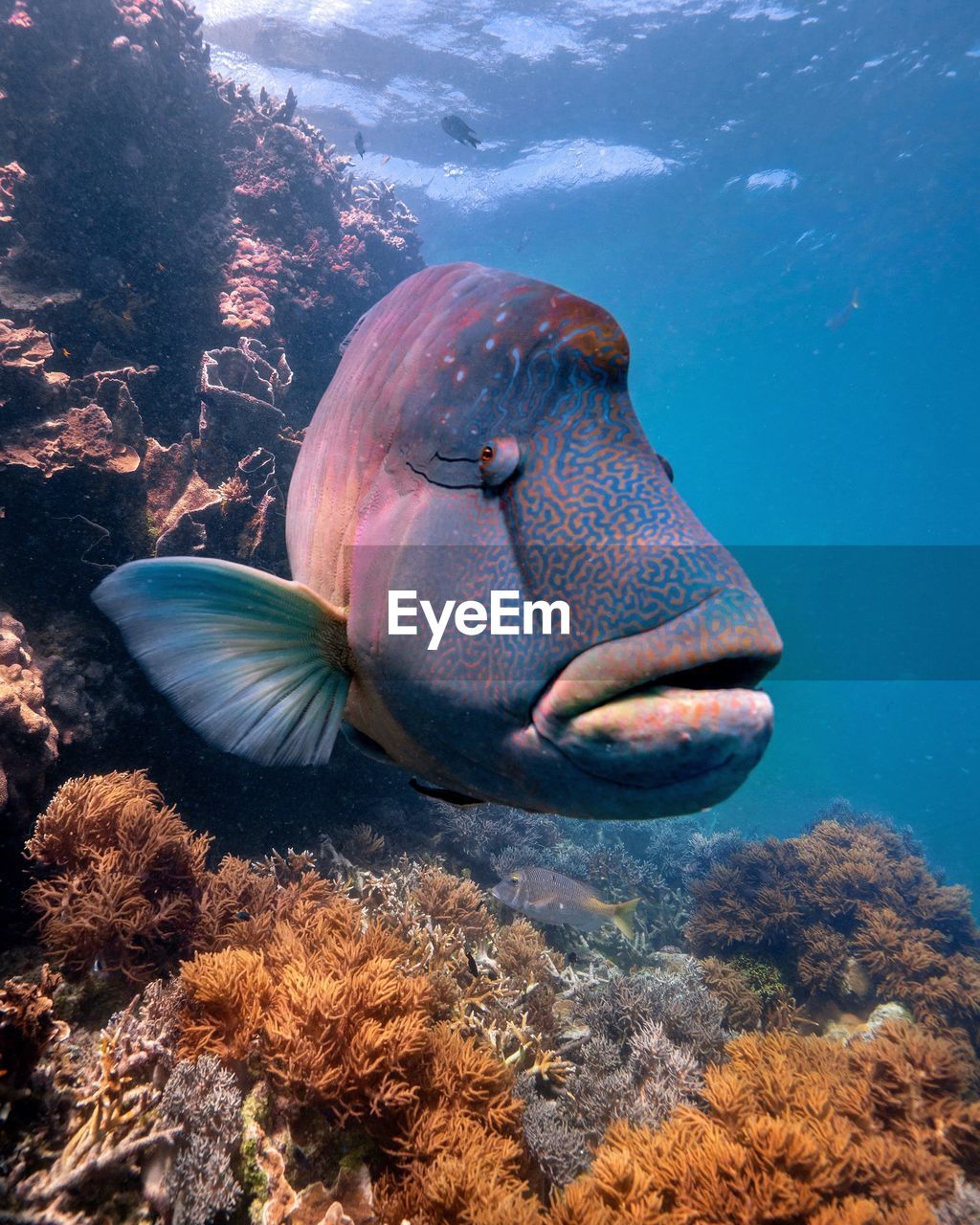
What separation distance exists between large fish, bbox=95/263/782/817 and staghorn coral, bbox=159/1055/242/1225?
101 inches

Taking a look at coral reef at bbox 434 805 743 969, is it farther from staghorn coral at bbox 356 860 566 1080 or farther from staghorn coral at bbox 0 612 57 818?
staghorn coral at bbox 0 612 57 818

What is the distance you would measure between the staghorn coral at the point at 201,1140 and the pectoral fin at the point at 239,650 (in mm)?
2520

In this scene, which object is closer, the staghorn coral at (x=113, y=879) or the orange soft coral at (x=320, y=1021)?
the orange soft coral at (x=320, y=1021)

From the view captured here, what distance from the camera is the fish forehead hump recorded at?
1.26 m

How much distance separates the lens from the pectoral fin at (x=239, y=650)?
1.33 m

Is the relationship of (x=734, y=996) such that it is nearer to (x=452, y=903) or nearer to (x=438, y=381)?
(x=452, y=903)

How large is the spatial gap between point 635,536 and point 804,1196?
182 inches

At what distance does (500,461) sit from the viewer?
46.9 inches

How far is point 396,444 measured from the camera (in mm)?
1463

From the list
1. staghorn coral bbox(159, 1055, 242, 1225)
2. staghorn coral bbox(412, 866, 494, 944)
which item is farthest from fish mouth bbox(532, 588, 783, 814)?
staghorn coral bbox(412, 866, 494, 944)

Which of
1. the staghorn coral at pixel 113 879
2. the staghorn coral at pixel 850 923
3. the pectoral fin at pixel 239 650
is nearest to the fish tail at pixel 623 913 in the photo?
the staghorn coral at pixel 850 923

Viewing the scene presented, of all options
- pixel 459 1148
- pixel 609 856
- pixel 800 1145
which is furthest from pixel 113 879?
pixel 609 856

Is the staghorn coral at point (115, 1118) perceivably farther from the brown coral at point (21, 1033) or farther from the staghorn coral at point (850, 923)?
the staghorn coral at point (850, 923)

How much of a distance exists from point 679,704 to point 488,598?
39cm
